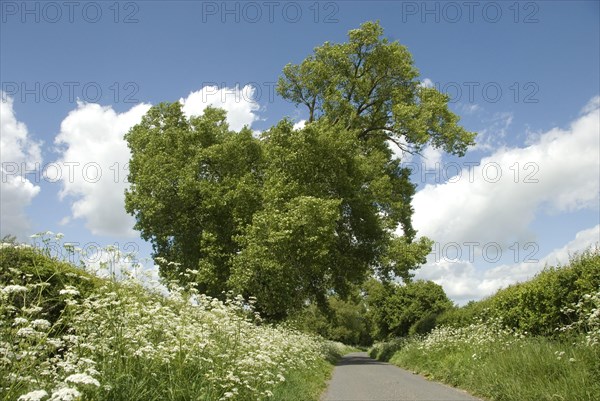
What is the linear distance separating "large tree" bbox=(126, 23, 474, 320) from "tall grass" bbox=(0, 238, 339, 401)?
13113mm

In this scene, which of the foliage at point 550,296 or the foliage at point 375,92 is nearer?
the foliage at point 550,296

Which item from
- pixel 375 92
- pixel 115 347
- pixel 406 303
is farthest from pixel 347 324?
pixel 115 347

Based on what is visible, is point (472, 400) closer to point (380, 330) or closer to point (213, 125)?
point (213, 125)

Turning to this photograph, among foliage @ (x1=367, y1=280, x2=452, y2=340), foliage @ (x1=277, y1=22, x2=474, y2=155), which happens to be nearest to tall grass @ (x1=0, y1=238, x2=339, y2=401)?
foliage @ (x1=277, y1=22, x2=474, y2=155)

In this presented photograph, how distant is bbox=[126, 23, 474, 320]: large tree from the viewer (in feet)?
73.0

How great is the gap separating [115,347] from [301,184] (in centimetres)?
1907

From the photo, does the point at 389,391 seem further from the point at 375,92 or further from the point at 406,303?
the point at 406,303

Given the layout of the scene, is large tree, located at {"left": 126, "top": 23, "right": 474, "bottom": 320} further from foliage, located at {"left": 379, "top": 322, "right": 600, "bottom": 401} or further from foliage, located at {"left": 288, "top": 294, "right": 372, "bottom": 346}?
foliage, located at {"left": 288, "top": 294, "right": 372, "bottom": 346}

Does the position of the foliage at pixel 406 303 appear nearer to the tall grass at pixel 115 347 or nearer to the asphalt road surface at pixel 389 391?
the asphalt road surface at pixel 389 391

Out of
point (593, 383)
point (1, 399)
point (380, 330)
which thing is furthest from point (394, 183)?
point (380, 330)

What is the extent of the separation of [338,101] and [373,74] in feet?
9.49

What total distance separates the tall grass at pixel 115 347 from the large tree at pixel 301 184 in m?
13.1

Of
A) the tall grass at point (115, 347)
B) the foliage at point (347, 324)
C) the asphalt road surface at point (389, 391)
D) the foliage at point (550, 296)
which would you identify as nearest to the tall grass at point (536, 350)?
the foliage at point (550, 296)

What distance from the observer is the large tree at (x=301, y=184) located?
22250mm
